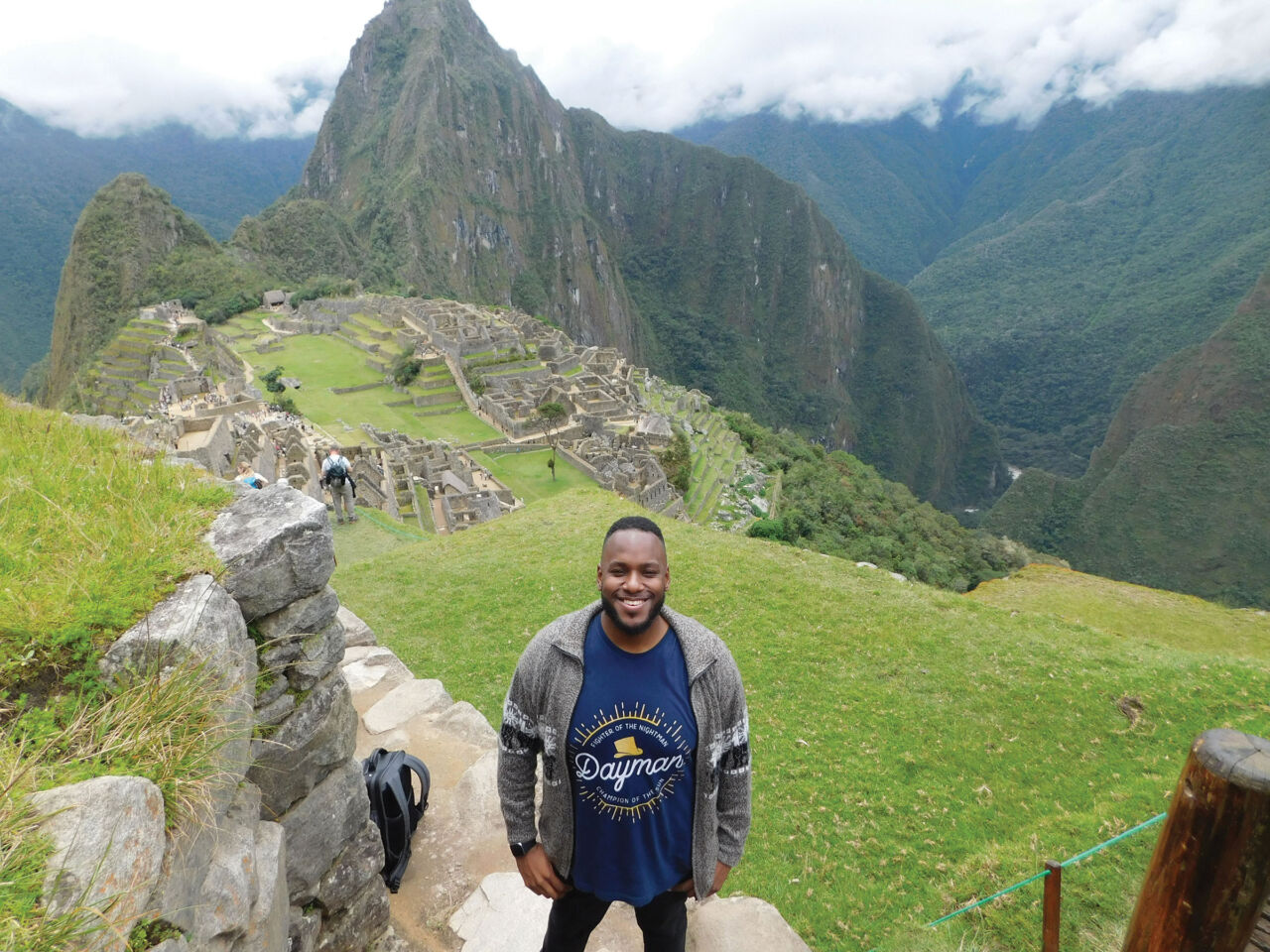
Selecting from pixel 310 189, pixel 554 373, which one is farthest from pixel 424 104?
pixel 554 373

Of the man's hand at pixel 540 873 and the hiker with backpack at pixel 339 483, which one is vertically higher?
the man's hand at pixel 540 873

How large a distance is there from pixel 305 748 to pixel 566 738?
1.51 metres

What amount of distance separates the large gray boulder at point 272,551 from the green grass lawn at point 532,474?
2753cm

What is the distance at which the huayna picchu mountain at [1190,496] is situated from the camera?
59.6 meters

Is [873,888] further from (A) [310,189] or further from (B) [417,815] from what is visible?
(A) [310,189]

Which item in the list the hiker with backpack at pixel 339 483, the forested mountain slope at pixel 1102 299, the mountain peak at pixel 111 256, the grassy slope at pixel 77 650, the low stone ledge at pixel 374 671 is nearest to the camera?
the grassy slope at pixel 77 650

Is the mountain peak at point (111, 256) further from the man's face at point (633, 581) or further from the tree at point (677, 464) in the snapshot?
the man's face at point (633, 581)

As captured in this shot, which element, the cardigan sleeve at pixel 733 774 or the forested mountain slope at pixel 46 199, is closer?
the cardigan sleeve at pixel 733 774

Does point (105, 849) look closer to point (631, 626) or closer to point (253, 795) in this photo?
point (253, 795)

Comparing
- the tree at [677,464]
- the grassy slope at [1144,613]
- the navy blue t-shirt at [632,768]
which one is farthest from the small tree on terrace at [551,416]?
the navy blue t-shirt at [632,768]

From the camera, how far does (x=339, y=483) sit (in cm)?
1280

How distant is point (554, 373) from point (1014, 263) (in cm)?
19749

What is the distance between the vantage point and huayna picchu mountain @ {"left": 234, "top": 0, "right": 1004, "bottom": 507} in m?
138

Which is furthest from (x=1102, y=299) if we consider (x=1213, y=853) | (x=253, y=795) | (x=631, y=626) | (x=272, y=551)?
(x=253, y=795)
